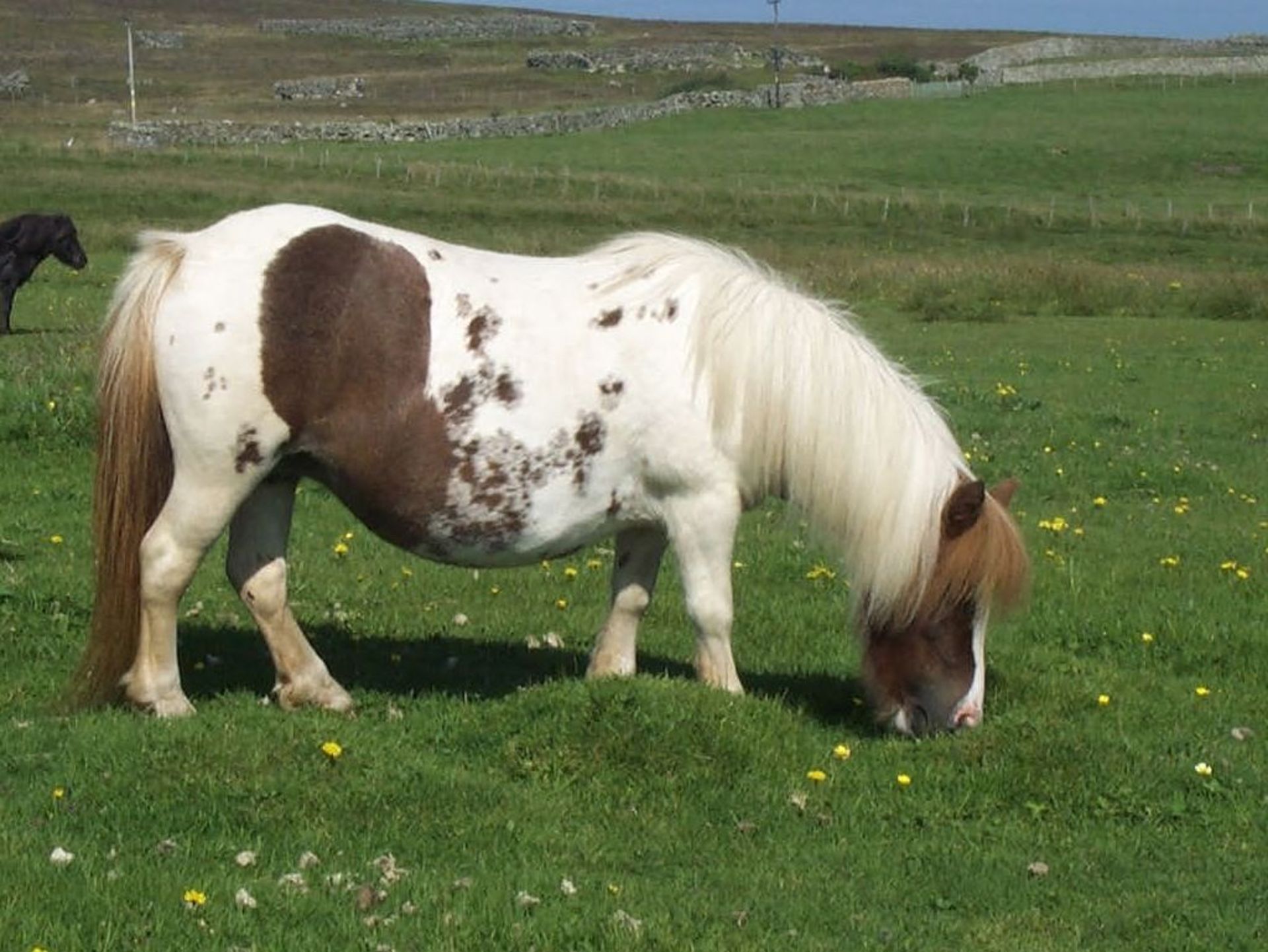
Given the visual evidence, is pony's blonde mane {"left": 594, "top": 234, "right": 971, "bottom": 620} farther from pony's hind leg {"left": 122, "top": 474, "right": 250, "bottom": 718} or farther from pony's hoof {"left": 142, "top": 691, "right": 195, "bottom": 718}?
pony's hoof {"left": 142, "top": 691, "right": 195, "bottom": 718}

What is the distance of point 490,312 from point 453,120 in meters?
75.7

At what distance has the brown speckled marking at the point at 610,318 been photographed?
845 centimetres

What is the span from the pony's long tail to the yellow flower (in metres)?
1.45

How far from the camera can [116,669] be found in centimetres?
828

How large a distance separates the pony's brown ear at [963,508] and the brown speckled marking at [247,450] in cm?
306

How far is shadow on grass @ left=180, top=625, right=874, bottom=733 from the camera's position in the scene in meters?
8.95

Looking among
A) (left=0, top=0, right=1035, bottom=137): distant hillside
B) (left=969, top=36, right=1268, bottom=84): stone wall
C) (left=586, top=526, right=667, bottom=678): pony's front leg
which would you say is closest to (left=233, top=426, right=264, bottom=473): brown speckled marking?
(left=586, top=526, right=667, bottom=678): pony's front leg

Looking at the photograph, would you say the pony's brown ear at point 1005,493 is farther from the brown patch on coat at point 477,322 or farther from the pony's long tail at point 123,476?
the pony's long tail at point 123,476

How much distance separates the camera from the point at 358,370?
26.6ft

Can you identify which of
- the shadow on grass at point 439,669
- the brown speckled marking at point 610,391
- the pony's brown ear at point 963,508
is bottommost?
the shadow on grass at point 439,669

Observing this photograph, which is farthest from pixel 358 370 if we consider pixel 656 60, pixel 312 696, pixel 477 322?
pixel 656 60

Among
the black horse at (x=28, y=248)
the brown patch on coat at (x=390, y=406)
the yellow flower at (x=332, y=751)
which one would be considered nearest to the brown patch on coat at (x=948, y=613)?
the brown patch on coat at (x=390, y=406)

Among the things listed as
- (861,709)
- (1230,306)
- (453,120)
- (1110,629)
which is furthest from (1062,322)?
(453,120)

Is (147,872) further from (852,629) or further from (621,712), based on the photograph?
(852,629)
